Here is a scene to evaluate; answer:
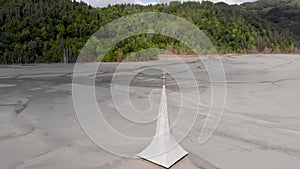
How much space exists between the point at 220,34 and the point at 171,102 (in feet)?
20.0

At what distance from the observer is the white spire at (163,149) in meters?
1.24

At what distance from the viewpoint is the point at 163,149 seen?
1301 mm

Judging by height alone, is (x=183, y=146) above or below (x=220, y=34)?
below

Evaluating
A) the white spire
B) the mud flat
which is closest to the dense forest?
the mud flat

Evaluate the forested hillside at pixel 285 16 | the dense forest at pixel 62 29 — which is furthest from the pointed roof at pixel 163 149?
the forested hillside at pixel 285 16

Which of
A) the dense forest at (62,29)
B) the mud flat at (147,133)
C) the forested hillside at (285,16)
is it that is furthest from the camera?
the forested hillside at (285,16)

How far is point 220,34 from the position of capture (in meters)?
7.93

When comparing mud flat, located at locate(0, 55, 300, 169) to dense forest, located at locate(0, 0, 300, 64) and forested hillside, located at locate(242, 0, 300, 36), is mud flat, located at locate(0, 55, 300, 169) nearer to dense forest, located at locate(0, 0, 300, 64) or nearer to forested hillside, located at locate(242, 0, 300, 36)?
dense forest, located at locate(0, 0, 300, 64)

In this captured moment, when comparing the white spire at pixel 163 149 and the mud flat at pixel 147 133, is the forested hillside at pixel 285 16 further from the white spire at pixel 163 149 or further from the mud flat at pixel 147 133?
the white spire at pixel 163 149

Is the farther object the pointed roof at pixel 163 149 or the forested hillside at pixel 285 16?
the forested hillside at pixel 285 16

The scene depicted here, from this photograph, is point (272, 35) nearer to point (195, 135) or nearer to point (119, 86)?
point (119, 86)

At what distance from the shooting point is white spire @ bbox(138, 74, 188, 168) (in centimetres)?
124

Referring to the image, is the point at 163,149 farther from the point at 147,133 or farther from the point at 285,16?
the point at 285,16

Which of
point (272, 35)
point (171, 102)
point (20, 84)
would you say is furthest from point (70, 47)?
point (272, 35)
